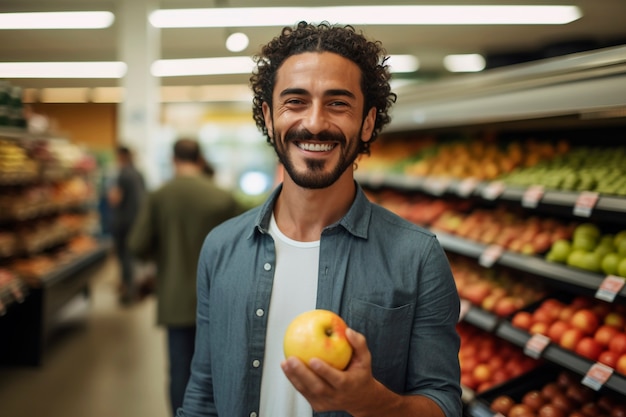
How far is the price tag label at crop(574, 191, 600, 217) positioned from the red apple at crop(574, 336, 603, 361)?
0.59 m

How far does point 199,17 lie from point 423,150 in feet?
9.55

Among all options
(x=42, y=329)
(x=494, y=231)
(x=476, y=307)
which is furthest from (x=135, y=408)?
(x=494, y=231)

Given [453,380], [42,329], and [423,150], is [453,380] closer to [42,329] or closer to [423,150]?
[423,150]

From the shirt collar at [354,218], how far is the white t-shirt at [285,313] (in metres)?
0.10

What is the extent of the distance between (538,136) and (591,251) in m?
1.61

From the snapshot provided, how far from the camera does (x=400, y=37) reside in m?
A: 7.08

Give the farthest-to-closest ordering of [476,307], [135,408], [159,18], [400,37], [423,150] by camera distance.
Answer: [400,37] < [159,18] < [423,150] < [135,408] < [476,307]

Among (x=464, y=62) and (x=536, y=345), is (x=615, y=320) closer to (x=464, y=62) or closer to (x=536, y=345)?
(x=536, y=345)

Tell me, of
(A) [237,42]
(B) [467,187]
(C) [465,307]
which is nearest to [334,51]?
(B) [467,187]

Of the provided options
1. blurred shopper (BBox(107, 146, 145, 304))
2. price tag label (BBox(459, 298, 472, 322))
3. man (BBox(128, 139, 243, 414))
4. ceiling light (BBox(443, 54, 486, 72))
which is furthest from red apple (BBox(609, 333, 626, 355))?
blurred shopper (BBox(107, 146, 145, 304))

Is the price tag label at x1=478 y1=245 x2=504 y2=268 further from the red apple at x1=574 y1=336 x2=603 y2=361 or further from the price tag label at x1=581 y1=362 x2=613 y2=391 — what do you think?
the price tag label at x1=581 y1=362 x2=613 y2=391

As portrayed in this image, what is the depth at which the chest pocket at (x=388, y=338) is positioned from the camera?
138cm

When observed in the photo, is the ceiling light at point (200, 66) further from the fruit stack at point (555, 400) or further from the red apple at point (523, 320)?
the fruit stack at point (555, 400)

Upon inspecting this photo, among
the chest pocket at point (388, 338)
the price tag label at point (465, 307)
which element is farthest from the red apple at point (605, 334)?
the chest pocket at point (388, 338)
